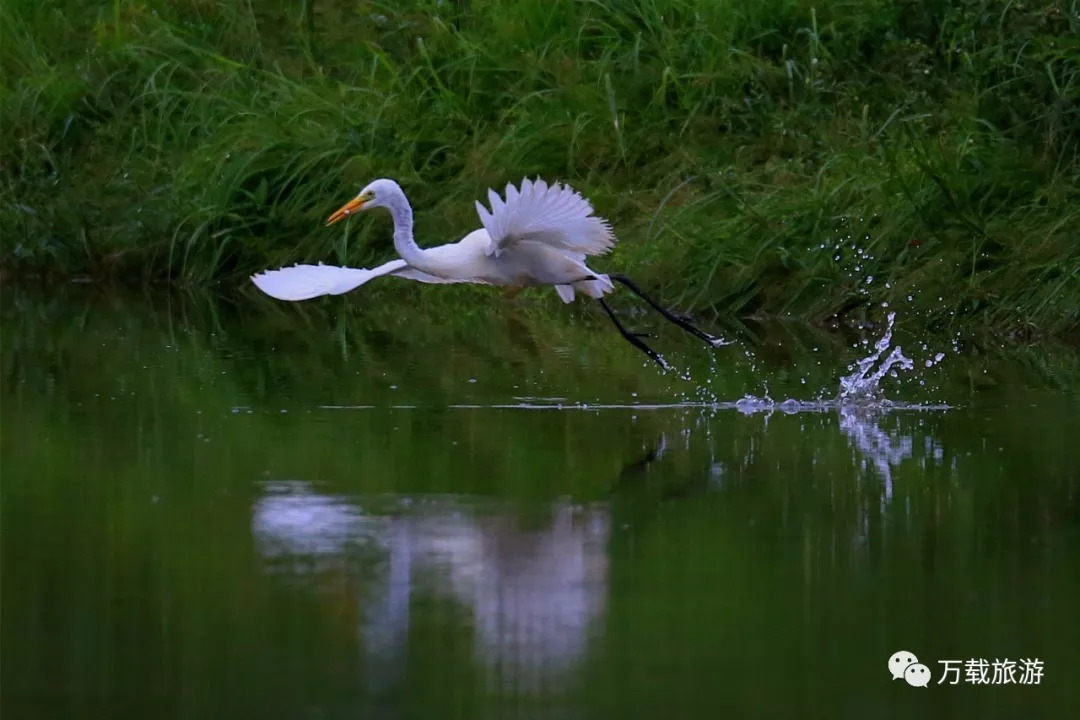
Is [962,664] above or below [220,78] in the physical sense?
below

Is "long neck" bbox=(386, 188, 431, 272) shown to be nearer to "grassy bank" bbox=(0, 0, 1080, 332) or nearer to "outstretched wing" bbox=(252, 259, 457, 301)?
"outstretched wing" bbox=(252, 259, 457, 301)

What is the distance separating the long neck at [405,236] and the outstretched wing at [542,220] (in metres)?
0.29

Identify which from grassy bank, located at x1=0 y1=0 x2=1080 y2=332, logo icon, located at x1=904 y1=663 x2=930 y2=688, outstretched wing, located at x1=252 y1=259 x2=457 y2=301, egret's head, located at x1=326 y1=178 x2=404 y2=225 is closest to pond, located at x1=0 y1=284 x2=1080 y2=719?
logo icon, located at x1=904 y1=663 x2=930 y2=688

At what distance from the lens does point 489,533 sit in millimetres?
5863

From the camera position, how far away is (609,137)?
546 inches

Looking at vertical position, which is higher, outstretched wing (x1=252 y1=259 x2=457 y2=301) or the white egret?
the white egret

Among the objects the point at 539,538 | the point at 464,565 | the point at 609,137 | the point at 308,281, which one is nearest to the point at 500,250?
the point at 308,281

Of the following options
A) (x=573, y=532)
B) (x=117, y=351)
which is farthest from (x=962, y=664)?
(x=117, y=351)

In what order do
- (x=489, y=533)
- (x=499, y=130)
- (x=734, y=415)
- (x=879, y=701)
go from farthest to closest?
(x=499, y=130) < (x=734, y=415) < (x=489, y=533) < (x=879, y=701)

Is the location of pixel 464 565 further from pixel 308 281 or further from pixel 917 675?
pixel 308 281

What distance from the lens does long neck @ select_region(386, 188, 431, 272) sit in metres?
8.27

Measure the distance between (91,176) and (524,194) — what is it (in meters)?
9.18

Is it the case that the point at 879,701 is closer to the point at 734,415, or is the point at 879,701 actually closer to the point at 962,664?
the point at 962,664

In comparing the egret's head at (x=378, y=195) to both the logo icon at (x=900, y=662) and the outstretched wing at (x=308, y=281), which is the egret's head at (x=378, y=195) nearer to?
the outstretched wing at (x=308, y=281)
